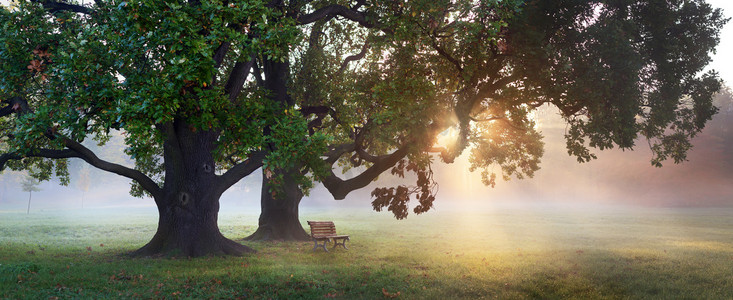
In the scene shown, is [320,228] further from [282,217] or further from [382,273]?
[382,273]

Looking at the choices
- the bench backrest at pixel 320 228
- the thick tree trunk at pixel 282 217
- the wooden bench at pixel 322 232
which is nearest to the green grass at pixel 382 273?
the wooden bench at pixel 322 232

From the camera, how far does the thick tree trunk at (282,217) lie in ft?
81.1

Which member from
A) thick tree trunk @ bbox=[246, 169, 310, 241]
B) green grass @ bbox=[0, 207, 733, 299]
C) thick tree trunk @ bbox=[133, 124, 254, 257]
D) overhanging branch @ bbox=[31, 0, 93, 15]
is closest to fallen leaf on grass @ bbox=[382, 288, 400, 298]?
green grass @ bbox=[0, 207, 733, 299]

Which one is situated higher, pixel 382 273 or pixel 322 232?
pixel 322 232

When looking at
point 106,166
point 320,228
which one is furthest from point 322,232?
point 106,166

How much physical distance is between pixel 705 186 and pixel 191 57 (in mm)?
85139

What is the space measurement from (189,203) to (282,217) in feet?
28.0

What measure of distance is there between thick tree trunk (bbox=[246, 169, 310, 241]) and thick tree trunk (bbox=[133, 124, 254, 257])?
7094 millimetres

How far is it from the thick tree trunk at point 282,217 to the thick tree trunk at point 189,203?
7.09 metres

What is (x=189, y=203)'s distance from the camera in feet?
56.1

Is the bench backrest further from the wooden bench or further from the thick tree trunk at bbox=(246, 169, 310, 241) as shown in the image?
the thick tree trunk at bbox=(246, 169, 310, 241)

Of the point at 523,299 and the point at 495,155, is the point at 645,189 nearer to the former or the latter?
the point at 495,155

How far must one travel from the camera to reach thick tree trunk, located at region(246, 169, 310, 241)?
24.7 meters

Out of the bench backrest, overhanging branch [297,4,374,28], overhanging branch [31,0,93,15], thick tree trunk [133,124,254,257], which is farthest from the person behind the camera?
the bench backrest
